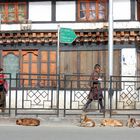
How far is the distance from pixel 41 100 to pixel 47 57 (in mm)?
4960

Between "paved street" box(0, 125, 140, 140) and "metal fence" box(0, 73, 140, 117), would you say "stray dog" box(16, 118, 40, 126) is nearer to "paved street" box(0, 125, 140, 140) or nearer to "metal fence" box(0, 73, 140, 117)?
"paved street" box(0, 125, 140, 140)

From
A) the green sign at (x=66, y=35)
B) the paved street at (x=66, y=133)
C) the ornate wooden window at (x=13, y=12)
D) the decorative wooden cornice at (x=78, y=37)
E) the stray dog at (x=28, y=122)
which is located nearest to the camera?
the paved street at (x=66, y=133)

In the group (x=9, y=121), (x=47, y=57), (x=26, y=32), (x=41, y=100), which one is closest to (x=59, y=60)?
(x=47, y=57)

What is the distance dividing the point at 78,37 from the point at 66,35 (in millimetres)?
2111

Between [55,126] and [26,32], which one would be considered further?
[26,32]

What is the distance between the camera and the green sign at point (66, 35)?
18.0m

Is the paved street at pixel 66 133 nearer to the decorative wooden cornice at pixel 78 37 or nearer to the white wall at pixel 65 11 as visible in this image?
the decorative wooden cornice at pixel 78 37

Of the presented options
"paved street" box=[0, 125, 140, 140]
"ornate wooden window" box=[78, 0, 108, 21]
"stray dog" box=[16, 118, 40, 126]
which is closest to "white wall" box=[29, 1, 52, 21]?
"ornate wooden window" box=[78, 0, 108, 21]

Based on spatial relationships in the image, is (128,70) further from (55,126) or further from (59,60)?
(55,126)

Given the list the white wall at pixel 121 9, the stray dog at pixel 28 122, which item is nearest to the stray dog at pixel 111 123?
the stray dog at pixel 28 122

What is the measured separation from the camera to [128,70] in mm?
20391

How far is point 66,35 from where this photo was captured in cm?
1833

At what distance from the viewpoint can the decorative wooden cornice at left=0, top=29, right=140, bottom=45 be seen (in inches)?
792

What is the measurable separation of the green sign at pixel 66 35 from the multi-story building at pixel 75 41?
5.25ft
